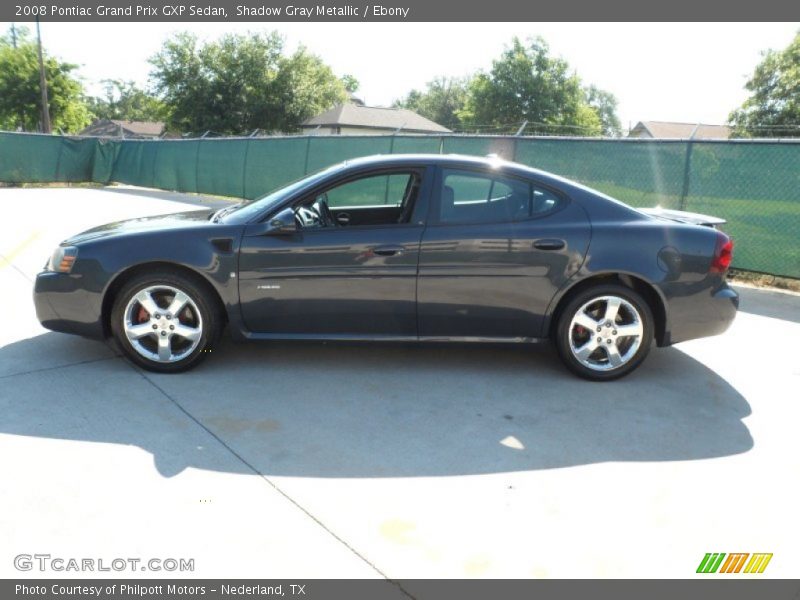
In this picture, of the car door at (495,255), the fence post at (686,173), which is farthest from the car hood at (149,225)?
the fence post at (686,173)

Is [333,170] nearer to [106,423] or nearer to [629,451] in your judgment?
[106,423]

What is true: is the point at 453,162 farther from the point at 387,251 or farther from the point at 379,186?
the point at 379,186

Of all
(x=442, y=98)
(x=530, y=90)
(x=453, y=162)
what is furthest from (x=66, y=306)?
(x=442, y=98)

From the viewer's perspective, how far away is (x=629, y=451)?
145 inches

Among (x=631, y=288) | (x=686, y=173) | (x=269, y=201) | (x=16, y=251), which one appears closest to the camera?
(x=631, y=288)

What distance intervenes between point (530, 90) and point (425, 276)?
53.2m

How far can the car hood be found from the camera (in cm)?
473

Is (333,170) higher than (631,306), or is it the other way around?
(333,170)

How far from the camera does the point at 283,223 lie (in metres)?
4.49

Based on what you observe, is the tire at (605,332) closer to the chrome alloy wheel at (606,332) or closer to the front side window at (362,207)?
the chrome alloy wheel at (606,332)

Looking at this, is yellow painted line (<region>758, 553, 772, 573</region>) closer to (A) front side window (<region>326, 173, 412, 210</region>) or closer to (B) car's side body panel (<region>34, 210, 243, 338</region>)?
(A) front side window (<region>326, 173, 412, 210</region>)

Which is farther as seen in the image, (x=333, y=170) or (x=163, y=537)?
(x=333, y=170)
